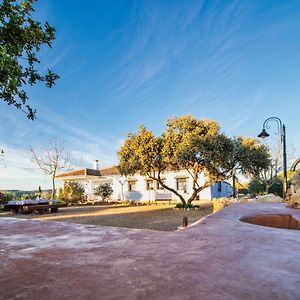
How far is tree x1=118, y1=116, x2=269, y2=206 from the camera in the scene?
1664cm

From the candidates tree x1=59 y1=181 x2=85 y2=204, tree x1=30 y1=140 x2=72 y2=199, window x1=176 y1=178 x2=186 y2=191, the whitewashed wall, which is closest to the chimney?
the whitewashed wall

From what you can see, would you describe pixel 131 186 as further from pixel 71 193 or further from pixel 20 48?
pixel 20 48

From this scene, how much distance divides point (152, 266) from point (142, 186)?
94.3ft

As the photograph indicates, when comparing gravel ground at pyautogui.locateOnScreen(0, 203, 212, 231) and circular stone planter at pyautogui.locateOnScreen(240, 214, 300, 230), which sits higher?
circular stone planter at pyautogui.locateOnScreen(240, 214, 300, 230)

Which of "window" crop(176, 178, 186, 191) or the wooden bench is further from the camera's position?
"window" crop(176, 178, 186, 191)

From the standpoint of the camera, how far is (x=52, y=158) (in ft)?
94.1

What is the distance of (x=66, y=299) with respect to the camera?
153 centimetres

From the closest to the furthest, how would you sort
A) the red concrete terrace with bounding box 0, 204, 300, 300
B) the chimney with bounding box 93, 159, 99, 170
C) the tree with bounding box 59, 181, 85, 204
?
1. the red concrete terrace with bounding box 0, 204, 300, 300
2. the tree with bounding box 59, 181, 85, 204
3. the chimney with bounding box 93, 159, 99, 170

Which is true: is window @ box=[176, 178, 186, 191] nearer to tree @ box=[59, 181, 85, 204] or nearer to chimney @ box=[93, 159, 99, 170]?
tree @ box=[59, 181, 85, 204]

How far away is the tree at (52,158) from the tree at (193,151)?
1235cm

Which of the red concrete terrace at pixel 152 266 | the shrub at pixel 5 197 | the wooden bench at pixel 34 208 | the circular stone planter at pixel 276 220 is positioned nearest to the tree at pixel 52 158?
the shrub at pixel 5 197

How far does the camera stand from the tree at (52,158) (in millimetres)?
28438

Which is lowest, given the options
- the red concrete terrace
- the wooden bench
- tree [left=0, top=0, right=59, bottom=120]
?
the wooden bench

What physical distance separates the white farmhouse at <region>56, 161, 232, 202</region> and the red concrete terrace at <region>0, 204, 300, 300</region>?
24937mm
